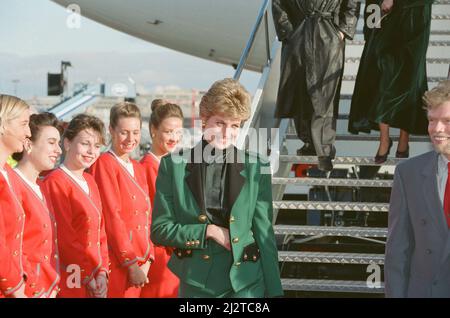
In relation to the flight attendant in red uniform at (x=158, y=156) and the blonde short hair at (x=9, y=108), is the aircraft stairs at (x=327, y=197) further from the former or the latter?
the blonde short hair at (x=9, y=108)

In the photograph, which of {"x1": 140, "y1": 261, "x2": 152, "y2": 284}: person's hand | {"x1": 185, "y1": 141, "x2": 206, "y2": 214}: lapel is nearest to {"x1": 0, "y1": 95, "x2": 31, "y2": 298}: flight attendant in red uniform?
{"x1": 185, "y1": 141, "x2": 206, "y2": 214}: lapel

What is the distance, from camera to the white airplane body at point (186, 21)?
→ 9.78 metres

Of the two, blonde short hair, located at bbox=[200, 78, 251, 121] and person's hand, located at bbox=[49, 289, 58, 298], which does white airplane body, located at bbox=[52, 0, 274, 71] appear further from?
blonde short hair, located at bbox=[200, 78, 251, 121]

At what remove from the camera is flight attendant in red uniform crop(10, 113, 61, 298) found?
306 cm

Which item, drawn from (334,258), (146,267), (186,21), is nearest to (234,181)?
(146,267)

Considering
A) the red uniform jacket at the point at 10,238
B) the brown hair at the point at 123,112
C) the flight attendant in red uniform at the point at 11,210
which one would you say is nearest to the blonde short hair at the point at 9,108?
the flight attendant in red uniform at the point at 11,210

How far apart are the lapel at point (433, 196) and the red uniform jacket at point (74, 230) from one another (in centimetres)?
150

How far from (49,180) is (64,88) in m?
17.8

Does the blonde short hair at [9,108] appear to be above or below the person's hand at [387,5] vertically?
below

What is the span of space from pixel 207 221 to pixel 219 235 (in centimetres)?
8

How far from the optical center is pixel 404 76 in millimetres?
4852

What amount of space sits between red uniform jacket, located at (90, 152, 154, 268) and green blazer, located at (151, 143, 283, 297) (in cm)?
94
